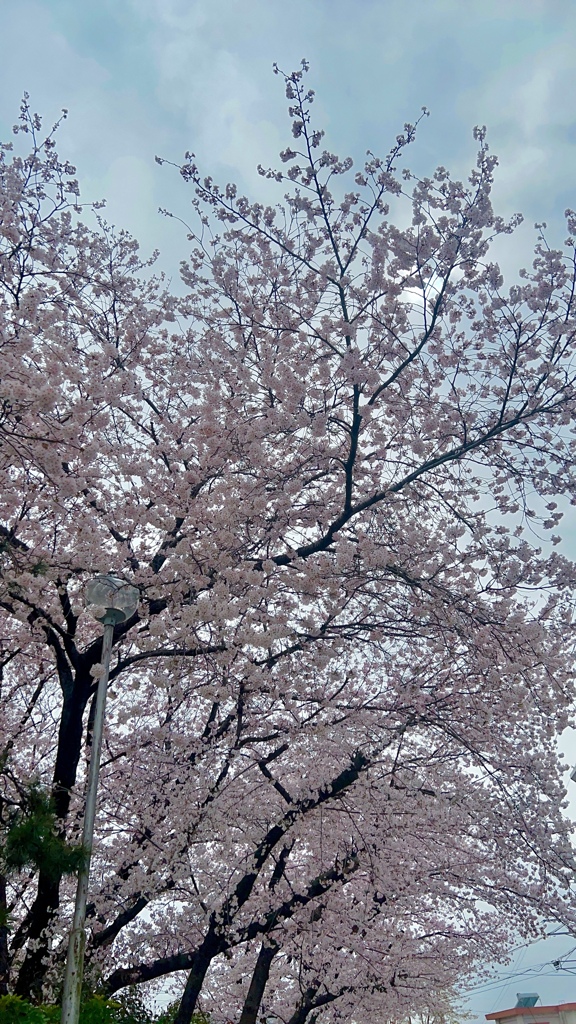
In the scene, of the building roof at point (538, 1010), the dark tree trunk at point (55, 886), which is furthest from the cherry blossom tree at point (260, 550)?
the building roof at point (538, 1010)

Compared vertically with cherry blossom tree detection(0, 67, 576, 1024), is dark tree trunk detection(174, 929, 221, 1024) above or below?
below

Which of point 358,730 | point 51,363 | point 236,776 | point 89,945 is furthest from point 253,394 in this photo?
point 89,945

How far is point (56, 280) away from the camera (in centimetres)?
726

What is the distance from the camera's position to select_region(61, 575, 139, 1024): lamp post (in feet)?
17.5

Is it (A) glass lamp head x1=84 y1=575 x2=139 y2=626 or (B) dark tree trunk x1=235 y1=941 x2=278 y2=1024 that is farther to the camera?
(B) dark tree trunk x1=235 y1=941 x2=278 y2=1024

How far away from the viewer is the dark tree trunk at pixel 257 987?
1084cm

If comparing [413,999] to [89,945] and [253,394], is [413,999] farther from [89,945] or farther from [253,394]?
[253,394]

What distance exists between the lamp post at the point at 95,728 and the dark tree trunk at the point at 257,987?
21.0 feet

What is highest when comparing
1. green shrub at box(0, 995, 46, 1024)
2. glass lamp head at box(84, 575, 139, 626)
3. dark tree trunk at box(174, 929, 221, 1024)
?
glass lamp head at box(84, 575, 139, 626)

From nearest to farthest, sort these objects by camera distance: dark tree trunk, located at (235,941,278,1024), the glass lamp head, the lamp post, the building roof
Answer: the lamp post → the glass lamp head → dark tree trunk, located at (235,941,278,1024) → the building roof

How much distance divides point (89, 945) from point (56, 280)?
6.94 m

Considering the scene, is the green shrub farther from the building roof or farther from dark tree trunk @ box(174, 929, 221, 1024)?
the building roof

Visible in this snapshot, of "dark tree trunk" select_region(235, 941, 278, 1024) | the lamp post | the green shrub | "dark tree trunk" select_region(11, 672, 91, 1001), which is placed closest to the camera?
the green shrub

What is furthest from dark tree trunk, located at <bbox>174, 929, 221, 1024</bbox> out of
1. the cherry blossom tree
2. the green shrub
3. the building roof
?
the building roof
